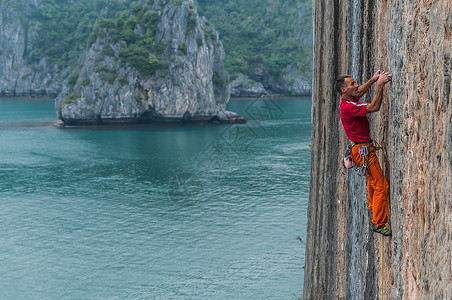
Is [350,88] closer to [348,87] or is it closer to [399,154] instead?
[348,87]

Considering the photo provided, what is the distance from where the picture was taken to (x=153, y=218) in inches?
1141

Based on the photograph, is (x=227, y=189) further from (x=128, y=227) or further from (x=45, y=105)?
(x=45, y=105)

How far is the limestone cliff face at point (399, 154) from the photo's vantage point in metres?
3.83

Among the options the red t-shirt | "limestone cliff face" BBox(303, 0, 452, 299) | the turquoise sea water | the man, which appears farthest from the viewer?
the turquoise sea water

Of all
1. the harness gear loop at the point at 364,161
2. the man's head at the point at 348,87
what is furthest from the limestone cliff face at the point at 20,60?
the harness gear loop at the point at 364,161

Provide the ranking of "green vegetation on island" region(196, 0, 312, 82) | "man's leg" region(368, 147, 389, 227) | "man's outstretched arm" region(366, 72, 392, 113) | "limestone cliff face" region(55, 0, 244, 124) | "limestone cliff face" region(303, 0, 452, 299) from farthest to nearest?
1. "green vegetation on island" region(196, 0, 312, 82)
2. "limestone cliff face" region(55, 0, 244, 124)
3. "man's leg" region(368, 147, 389, 227)
4. "man's outstretched arm" region(366, 72, 392, 113)
5. "limestone cliff face" region(303, 0, 452, 299)

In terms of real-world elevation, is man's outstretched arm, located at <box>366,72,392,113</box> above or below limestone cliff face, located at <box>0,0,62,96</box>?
below

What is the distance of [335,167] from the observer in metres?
8.16

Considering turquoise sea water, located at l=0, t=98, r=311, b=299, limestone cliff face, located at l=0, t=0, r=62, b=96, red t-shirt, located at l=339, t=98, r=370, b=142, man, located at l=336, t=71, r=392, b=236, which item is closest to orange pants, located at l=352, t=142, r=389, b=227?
man, located at l=336, t=71, r=392, b=236

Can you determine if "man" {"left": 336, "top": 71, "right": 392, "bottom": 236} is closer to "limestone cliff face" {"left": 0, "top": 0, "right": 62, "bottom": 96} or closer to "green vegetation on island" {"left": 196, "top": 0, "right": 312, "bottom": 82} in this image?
"green vegetation on island" {"left": 196, "top": 0, "right": 312, "bottom": 82}

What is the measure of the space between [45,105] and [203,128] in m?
46.4

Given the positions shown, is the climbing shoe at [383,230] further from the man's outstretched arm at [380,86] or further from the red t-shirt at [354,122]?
the man's outstretched arm at [380,86]

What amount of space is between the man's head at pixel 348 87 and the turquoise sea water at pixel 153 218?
13260 mm

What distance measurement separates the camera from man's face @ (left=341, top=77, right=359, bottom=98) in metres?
5.63
